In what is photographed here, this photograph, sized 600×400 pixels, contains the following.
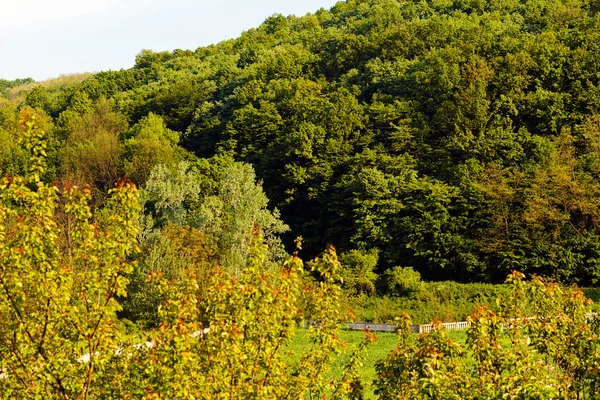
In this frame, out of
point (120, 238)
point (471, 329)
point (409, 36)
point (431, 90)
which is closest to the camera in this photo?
point (120, 238)

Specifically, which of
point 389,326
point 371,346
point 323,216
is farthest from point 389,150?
point 371,346

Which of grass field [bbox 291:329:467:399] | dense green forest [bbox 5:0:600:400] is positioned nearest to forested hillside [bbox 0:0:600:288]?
dense green forest [bbox 5:0:600:400]

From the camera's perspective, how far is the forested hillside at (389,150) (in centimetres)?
5494

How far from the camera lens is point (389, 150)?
234 ft

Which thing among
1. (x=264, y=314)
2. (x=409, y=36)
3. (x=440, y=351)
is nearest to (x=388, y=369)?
(x=440, y=351)

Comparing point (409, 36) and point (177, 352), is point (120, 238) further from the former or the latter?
point (409, 36)

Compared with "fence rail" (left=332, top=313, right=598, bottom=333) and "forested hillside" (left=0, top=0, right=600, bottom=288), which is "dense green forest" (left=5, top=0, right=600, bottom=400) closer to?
"forested hillside" (left=0, top=0, right=600, bottom=288)

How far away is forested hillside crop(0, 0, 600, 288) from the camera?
54938 millimetres

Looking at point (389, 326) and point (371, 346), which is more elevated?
point (371, 346)

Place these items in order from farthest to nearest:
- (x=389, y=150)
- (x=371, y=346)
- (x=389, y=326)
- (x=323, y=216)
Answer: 1. (x=389, y=150)
2. (x=323, y=216)
3. (x=389, y=326)
4. (x=371, y=346)

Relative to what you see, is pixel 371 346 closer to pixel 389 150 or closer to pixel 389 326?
pixel 389 326

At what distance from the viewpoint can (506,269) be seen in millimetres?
54688

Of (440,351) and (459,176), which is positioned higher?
(440,351)

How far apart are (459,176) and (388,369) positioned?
50.3 meters
